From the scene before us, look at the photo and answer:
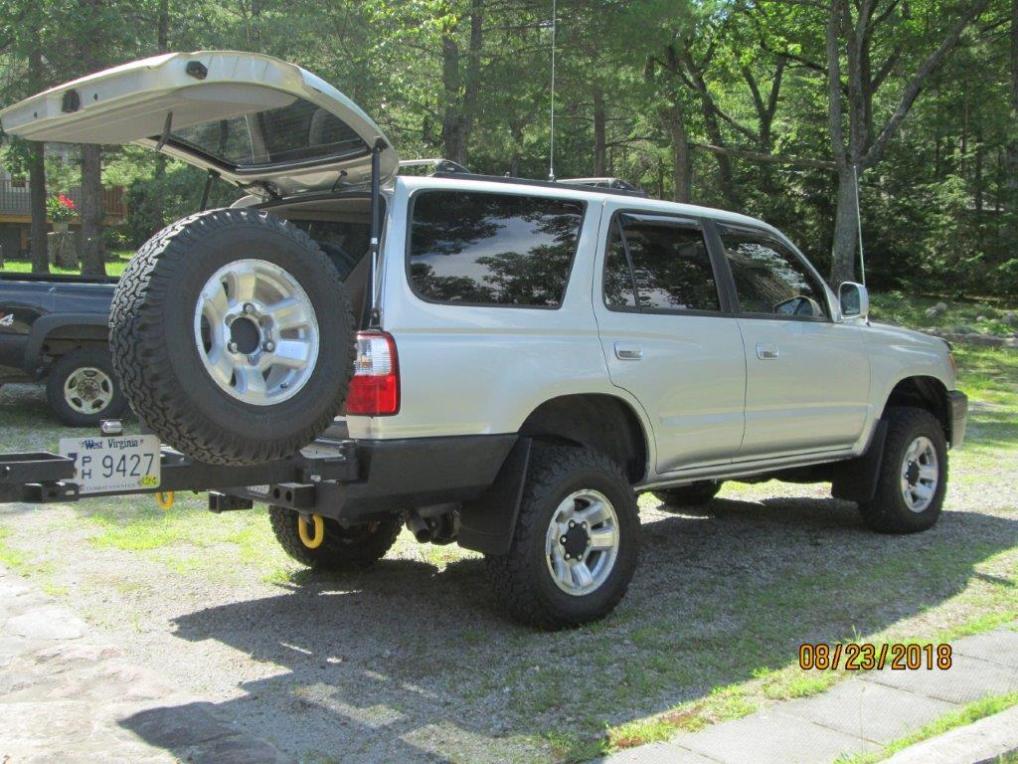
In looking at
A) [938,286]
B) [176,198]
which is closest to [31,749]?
[176,198]

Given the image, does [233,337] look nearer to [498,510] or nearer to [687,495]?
[498,510]

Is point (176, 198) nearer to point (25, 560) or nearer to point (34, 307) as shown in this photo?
point (34, 307)

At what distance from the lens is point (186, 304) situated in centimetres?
371

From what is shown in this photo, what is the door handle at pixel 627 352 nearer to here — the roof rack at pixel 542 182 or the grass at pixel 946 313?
the roof rack at pixel 542 182

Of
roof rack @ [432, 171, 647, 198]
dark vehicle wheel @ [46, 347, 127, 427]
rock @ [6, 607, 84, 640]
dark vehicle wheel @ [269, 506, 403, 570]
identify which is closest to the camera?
rock @ [6, 607, 84, 640]

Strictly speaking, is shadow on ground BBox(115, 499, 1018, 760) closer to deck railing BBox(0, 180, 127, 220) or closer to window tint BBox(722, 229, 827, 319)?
window tint BBox(722, 229, 827, 319)

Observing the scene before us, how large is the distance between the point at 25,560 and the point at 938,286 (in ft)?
82.5

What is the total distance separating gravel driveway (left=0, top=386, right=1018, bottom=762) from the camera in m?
4.07

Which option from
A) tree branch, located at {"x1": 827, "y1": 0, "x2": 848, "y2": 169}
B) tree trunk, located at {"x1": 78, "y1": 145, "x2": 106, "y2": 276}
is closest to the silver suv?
tree trunk, located at {"x1": 78, "y1": 145, "x2": 106, "y2": 276}

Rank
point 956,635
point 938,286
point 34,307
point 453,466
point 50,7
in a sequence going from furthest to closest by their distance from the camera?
point 938,286 < point 50,7 < point 34,307 < point 956,635 < point 453,466

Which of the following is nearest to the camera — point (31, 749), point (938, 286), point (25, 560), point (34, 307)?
point (31, 749)

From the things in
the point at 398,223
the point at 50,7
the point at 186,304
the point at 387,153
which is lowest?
the point at 186,304

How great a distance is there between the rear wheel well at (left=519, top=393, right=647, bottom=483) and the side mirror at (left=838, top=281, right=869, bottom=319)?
192cm

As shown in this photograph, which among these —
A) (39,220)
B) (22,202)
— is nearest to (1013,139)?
(39,220)
